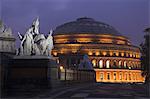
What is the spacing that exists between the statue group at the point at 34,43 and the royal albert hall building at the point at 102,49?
A: 282ft

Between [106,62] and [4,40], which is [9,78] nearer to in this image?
[4,40]

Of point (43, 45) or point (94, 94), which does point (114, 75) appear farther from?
point (94, 94)

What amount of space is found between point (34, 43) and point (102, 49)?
93834mm

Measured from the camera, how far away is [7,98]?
2292 cm

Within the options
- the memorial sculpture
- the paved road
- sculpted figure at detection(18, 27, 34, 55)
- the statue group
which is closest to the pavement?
the paved road

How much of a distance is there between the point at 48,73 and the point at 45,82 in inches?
32.6

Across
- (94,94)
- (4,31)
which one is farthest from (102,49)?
(94,94)

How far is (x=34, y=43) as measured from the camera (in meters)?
31.5

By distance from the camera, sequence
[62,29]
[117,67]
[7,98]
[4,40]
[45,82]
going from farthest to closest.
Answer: [62,29]
[117,67]
[4,40]
[45,82]
[7,98]

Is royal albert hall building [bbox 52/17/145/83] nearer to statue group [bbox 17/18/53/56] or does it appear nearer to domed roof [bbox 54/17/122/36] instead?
domed roof [bbox 54/17/122/36]

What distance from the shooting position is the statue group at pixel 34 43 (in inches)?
1224

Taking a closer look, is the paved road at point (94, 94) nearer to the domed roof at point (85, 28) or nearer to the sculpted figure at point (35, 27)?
the sculpted figure at point (35, 27)

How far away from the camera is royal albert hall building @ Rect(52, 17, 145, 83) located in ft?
404

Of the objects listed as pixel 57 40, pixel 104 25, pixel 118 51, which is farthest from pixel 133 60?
pixel 57 40
